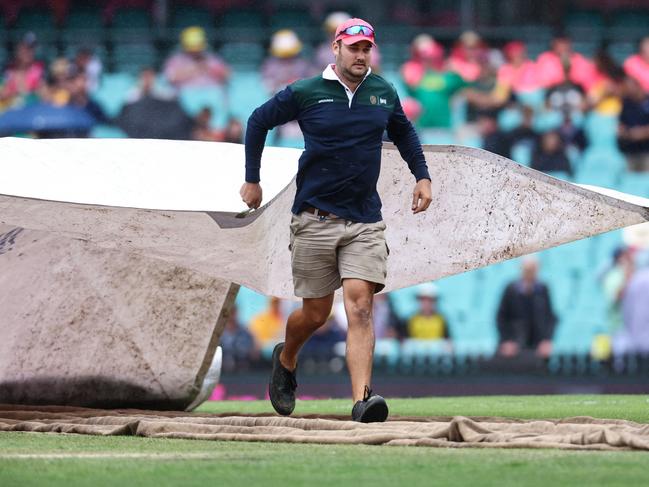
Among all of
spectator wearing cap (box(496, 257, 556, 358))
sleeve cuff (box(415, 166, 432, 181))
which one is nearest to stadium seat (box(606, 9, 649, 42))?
spectator wearing cap (box(496, 257, 556, 358))

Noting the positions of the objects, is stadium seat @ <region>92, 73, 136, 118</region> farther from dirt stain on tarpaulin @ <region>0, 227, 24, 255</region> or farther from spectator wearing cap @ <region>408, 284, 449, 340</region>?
dirt stain on tarpaulin @ <region>0, 227, 24, 255</region>

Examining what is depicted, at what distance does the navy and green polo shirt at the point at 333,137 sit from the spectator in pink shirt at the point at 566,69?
13267 millimetres

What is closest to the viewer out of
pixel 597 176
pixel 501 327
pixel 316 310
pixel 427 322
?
pixel 316 310

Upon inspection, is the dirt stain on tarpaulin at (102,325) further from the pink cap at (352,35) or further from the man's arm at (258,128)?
the pink cap at (352,35)

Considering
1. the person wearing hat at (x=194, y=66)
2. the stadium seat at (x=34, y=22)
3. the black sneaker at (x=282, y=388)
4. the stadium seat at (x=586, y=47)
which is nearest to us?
the black sneaker at (x=282, y=388)

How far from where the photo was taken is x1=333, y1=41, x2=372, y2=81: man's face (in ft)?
25.2

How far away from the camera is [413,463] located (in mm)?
5617

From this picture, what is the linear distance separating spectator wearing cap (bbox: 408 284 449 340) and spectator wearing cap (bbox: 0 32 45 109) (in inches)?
305

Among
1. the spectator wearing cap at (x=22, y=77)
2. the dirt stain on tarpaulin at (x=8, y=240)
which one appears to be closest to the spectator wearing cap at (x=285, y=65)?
the spectator wearing cap at (x=22, y=77)

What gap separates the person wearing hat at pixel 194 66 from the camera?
2200cm

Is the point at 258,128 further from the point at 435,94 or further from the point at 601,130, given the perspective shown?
the point at 601,130

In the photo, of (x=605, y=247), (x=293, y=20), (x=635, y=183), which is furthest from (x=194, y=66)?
(x=605, y=247)

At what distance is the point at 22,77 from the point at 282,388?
14.3 meters

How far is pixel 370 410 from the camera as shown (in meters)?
7.39
